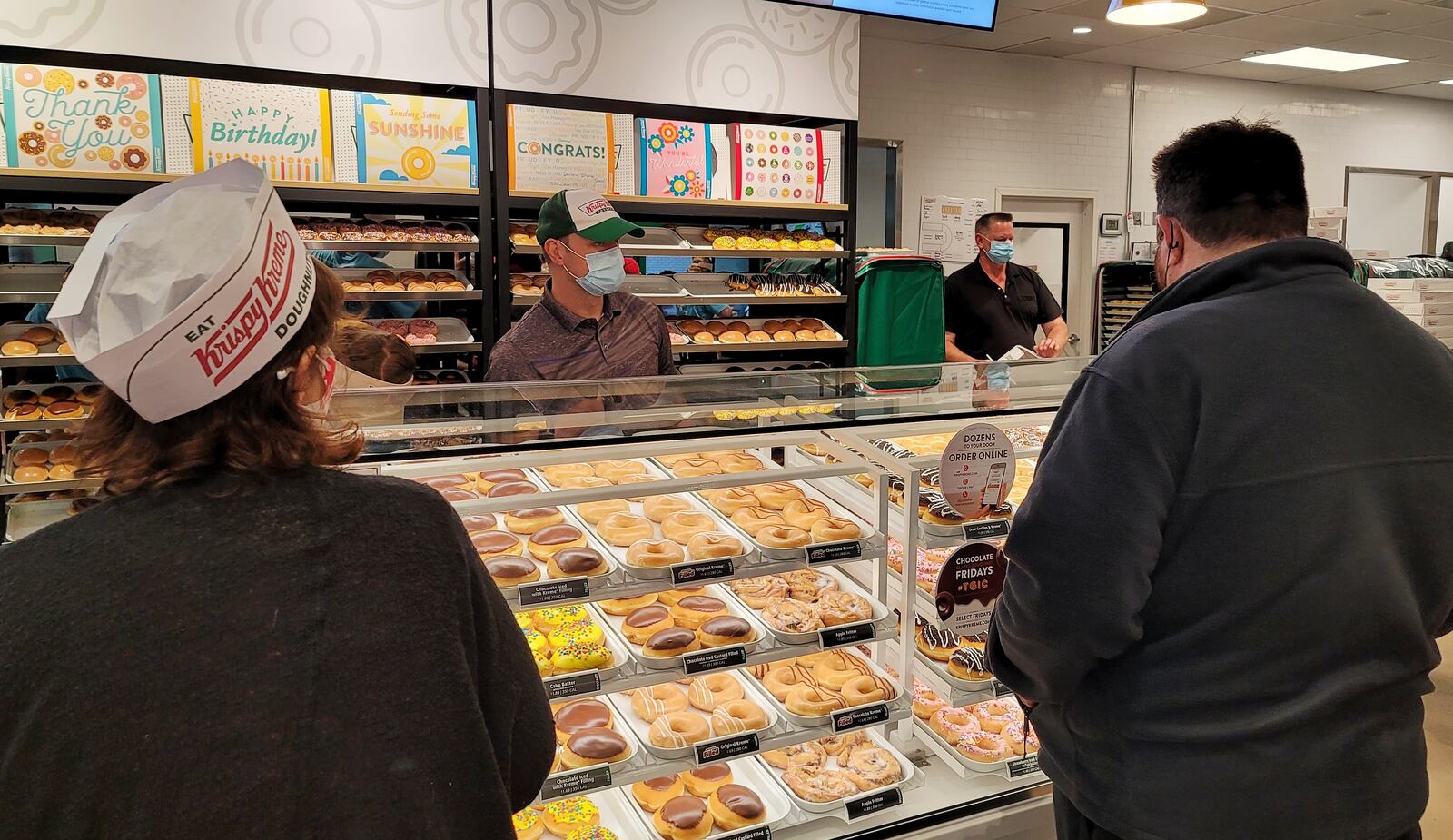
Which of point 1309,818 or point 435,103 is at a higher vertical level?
point 435,103

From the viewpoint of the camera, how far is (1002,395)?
7.82 feet

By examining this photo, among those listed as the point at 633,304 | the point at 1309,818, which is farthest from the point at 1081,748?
the point at 633,304

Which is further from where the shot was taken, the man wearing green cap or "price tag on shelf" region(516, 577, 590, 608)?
the man wearing green cap

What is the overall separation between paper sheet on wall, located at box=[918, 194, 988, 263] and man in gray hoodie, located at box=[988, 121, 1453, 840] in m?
6.77

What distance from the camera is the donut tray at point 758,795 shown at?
194cm

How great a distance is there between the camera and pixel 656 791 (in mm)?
2051

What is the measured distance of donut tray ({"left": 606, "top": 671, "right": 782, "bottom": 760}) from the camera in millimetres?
1912

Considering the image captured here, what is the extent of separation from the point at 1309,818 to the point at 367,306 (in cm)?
439

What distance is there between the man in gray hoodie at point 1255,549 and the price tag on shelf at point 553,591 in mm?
819

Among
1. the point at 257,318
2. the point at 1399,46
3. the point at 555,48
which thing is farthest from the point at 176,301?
the point at 1399,46

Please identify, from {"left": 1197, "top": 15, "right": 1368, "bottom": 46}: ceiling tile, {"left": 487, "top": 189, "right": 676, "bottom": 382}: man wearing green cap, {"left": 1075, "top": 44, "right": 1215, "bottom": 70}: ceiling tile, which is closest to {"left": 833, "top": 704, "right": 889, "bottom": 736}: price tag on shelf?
{"left": 487, "top": 189, "right": 676, "bottom": 382}: man wearing green cap

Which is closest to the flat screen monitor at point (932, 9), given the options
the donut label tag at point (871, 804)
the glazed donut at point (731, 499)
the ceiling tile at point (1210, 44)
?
the glazed donut at point (731, 499)

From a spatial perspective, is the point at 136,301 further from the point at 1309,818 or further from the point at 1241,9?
the point at 1241,9

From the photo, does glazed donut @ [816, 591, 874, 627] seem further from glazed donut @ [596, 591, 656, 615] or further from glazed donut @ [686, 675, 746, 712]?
glazed donut @ [596, 591, 656, 615]
